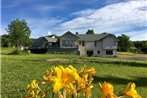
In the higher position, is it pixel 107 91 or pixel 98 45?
pixel 98 45

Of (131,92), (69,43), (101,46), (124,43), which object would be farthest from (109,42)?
(131,92)

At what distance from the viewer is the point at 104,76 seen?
2005cm

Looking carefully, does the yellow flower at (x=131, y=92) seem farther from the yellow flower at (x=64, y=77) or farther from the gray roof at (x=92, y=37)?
the gray roof at (x=92, y=37)

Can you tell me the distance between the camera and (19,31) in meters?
69.9

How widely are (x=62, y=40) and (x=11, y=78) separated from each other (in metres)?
57.4

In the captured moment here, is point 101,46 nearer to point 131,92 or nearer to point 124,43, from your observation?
point 124,43

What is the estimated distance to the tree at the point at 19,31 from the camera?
70375mm

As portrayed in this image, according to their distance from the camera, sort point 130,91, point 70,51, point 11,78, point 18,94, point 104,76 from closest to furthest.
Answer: point 130,91
point 18,94
point 11,78
point 104,76
point 70,51

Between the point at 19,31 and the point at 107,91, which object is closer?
the point at 107,91

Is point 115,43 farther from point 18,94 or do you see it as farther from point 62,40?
point 18,94

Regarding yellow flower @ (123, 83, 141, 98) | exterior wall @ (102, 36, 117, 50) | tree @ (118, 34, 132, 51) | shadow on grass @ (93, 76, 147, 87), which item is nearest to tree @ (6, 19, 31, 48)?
exterior wall @ (102, 36, 117, 50)

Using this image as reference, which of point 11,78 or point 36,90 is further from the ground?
point 36,90

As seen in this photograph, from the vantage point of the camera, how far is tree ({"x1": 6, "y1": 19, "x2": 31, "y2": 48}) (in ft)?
231

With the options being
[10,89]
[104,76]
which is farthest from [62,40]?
[10,89]
